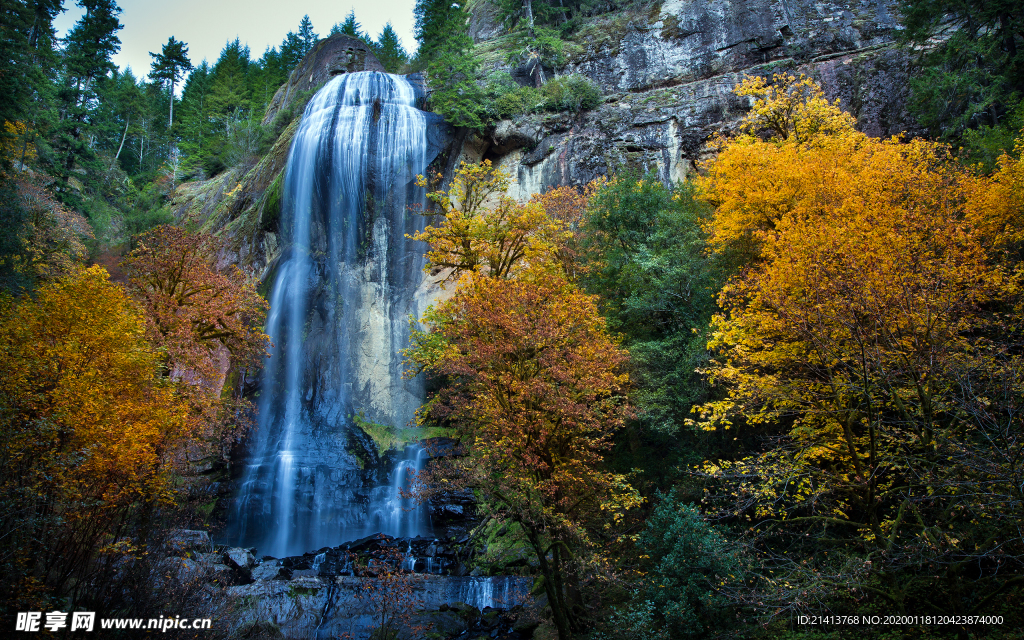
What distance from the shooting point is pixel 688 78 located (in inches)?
1137

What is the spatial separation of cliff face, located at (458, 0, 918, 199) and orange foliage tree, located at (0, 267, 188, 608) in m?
19.7

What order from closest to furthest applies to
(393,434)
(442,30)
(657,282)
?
(657,282) < (393,434) < (442,30)

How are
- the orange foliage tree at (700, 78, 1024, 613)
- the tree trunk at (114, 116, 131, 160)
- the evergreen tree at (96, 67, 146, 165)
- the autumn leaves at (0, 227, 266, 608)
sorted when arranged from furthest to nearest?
the tree trunk at (114, 116, 131, 160)
the evergreen tree at (96, 67, 146, 165)
the autumn leaves at (0, 227, 266, 608)
the orange foliage tree at (700, 78, 1024, 613)

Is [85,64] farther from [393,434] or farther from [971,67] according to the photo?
[971,67]

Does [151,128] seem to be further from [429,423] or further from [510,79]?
[429,423]

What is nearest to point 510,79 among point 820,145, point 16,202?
point 820,145

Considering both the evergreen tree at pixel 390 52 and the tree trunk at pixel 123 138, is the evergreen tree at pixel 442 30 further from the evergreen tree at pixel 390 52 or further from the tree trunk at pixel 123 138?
the tree trunk at pixel 123 138

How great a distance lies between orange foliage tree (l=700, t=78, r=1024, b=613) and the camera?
22.7ft

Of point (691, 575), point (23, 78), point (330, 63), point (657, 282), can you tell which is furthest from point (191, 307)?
point (330, 63)

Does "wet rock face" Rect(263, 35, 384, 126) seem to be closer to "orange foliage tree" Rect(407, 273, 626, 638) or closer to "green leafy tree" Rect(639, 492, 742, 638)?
"orange foliage tree" Rect(407, 273, 626, 638)

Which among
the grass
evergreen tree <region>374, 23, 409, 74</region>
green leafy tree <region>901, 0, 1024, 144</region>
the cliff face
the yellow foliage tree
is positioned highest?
evergreen tree <region>374, 23, 409, 74</region>

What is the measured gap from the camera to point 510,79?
100ft

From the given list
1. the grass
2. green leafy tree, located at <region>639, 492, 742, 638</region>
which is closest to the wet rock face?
the grass

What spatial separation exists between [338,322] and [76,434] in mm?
15577
